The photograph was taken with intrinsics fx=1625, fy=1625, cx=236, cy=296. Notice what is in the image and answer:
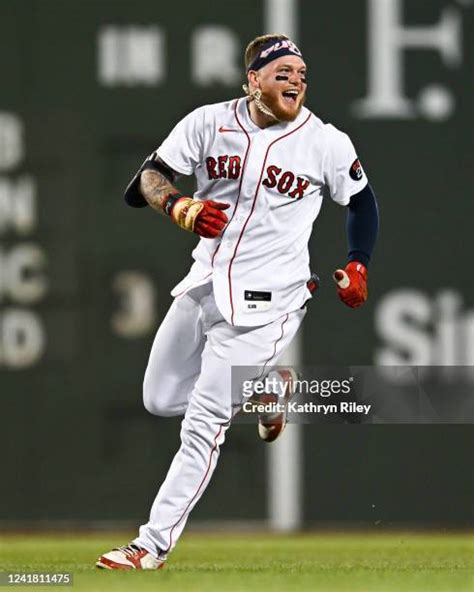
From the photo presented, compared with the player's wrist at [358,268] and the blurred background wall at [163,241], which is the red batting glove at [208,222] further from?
the blurred background wall at [163,241]

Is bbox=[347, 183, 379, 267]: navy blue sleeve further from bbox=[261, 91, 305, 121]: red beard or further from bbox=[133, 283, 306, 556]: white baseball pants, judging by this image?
bbox=[261, 91, 305, 121]: red beard

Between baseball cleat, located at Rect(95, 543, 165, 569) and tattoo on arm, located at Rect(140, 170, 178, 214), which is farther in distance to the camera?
tattoo on arm, located at Rect(140, 170, 178, 214)

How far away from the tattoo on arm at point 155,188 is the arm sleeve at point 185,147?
6cm

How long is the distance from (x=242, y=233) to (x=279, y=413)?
631 mm

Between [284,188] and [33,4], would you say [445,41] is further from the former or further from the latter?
[284,188]

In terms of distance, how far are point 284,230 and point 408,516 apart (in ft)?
7.19

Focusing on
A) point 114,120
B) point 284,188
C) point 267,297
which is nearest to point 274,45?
point 284,188

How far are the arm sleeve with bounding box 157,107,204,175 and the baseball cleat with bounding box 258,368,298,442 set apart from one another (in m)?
0.69

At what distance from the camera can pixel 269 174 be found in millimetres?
4668

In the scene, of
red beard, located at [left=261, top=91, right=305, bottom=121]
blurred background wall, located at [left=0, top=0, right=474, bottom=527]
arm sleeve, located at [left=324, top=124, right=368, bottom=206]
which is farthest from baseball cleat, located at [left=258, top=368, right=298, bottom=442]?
blurred background wall, located at [left=0, top=0, right=474, bottom=527]

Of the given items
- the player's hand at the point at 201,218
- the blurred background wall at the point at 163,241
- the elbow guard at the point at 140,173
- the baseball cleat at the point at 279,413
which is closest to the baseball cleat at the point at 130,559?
the baseball cleat at the point at 279,413

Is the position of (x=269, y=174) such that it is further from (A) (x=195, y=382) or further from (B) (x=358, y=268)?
(A) (x=195, y=382)

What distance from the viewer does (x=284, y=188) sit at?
15.4 ft

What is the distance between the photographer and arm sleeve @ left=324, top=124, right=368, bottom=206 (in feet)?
15.6
